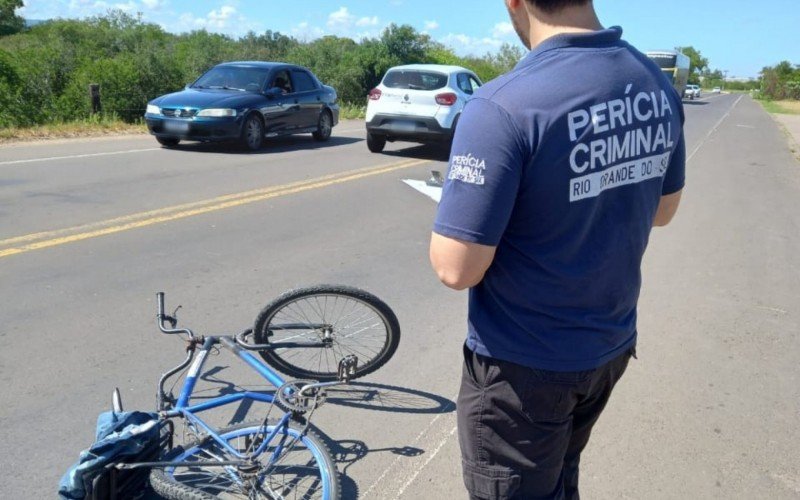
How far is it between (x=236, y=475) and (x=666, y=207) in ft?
6.11

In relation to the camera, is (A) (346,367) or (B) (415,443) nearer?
(A) (346,367)

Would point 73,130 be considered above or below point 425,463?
above

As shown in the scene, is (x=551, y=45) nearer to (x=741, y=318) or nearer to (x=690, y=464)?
(x=690, y=464)

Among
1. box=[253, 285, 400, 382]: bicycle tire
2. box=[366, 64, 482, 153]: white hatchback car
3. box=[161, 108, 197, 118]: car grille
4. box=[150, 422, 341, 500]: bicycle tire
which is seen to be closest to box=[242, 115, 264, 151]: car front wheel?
box=[161, 108, 197, 118]: car grille

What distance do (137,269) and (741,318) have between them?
4839mm

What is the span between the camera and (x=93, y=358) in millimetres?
4191

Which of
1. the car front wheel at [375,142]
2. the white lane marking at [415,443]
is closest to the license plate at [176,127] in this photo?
the car front wheel at [375,142]

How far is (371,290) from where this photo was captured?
18.7 feet

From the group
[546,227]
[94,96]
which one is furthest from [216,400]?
[94,96]

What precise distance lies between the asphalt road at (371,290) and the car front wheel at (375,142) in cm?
352

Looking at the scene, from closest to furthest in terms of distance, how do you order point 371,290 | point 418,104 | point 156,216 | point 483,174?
point 483,174 < point 371,290 < point 156,216 < point 418,104

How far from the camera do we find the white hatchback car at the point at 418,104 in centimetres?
1319

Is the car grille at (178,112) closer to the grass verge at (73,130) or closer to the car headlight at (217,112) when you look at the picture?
the car headlight at (217,112)

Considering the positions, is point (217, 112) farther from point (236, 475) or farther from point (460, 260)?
point (460, 260)
